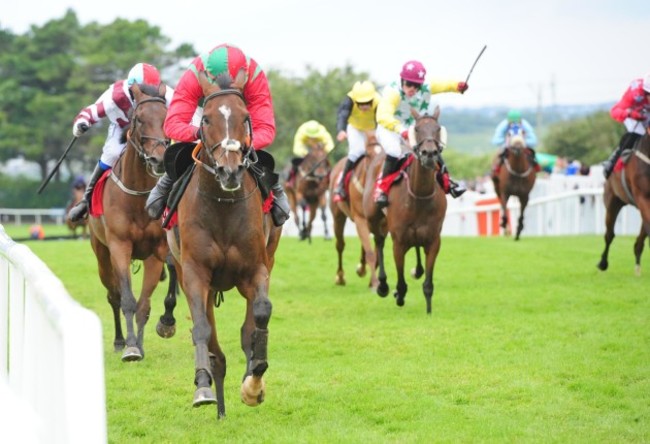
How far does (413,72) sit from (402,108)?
2.30ft

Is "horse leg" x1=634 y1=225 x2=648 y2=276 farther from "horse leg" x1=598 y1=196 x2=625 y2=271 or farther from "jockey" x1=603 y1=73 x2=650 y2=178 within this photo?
"jockey" x1=603 y1=73 x2=650 y2=178

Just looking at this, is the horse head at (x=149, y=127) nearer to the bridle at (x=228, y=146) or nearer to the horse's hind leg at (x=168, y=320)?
the horse's hind leg at (x=168, y=320)

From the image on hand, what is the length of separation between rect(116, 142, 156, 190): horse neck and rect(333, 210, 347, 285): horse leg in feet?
20.8

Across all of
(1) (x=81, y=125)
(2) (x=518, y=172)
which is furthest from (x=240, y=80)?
(2) (x=518, y=172)

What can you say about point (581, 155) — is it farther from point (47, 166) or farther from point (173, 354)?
point (173, 354)

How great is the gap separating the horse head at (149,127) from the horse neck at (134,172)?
4.7 inches

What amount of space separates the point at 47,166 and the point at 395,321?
55.5 meters

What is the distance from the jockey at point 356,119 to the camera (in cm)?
1495

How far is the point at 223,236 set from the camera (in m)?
7.04

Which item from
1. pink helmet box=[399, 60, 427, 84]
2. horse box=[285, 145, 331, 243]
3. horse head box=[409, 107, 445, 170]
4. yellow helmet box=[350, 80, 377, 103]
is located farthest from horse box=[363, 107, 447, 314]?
horse box=[285, 145, 331, 243]

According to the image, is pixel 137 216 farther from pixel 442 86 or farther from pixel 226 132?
pixel 442 86

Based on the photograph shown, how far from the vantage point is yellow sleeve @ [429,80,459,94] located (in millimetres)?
12539

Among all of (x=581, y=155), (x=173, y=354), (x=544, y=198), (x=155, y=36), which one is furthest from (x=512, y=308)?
(x=155, y=36)

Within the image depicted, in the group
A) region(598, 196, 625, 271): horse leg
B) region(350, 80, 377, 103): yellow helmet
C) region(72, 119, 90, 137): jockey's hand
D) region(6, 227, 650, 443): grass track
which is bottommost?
region(6, 227, 650, 443): grass track
